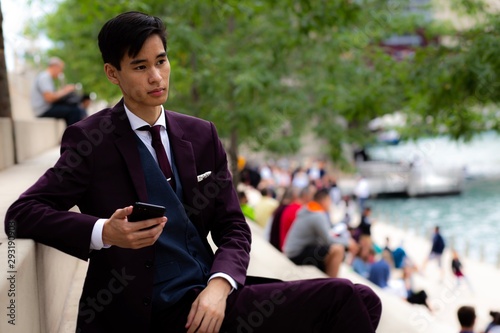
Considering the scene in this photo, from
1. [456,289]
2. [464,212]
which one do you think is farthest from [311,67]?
[464,212]

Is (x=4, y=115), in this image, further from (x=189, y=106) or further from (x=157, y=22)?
(x=189, y=106)

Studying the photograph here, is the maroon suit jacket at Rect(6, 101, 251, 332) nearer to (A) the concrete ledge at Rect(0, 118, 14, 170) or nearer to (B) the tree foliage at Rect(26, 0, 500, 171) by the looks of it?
(A) the concrete ledge at Rect(0, 118, 14, 170)

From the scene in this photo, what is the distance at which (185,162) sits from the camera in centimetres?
251

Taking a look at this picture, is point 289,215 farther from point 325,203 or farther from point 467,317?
point 467,317

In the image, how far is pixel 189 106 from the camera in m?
14.5

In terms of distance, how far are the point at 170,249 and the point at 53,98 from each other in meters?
8.08

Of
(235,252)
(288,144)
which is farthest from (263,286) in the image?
(288,144)

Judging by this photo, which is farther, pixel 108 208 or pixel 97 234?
pixel 108 208

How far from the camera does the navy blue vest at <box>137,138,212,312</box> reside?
7.88ft

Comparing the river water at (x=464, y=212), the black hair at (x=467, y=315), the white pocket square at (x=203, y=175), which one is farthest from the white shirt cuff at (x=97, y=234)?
the river water at (x=464, y=212)

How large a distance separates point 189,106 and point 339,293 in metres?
12.5

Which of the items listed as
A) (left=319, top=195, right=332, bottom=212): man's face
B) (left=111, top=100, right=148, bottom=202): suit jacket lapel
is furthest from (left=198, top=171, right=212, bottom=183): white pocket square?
(left=319, top=195, right=332, bottom=212): man's face

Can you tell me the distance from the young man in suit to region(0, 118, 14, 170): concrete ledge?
11.8 ft

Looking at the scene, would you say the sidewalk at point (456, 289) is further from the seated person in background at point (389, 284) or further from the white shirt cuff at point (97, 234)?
the white shirt cuff at point (97, 234)
